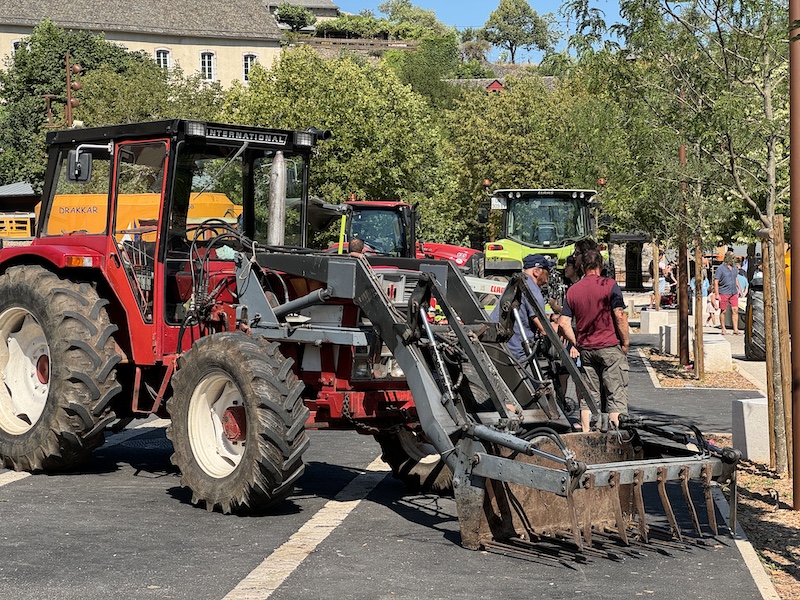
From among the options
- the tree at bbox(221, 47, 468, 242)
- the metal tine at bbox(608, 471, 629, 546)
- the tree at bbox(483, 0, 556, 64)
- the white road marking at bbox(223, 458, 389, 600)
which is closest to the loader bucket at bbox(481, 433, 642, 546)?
the metal tine at bbox(608, 471, 629, 546)

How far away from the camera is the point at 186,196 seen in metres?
10.5

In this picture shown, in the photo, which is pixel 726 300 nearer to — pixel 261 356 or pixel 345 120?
pixel 345 120

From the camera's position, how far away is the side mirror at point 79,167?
10.3 m

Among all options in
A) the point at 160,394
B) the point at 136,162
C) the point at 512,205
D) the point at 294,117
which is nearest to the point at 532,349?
the point at 160,394

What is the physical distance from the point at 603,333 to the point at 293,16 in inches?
5446

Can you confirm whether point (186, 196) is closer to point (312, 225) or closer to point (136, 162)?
point (136, 162)

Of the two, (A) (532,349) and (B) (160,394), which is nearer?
(A) (532,349)

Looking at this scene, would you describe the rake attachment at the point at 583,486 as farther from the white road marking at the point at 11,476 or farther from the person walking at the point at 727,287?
the person walking at the point at 727,287

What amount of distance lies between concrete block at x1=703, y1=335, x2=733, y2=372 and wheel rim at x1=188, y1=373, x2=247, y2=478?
12372mm

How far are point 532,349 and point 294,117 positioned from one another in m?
32.5

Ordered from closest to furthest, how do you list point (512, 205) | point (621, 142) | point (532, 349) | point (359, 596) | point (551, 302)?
point (359, 596), point (532, 349), point (621, 142), point (551, 302), point (512, 205)

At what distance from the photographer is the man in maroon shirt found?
10.9m

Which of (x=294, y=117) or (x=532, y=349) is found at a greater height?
(x=294, y=117)

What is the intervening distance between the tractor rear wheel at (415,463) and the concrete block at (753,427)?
3.16 m
